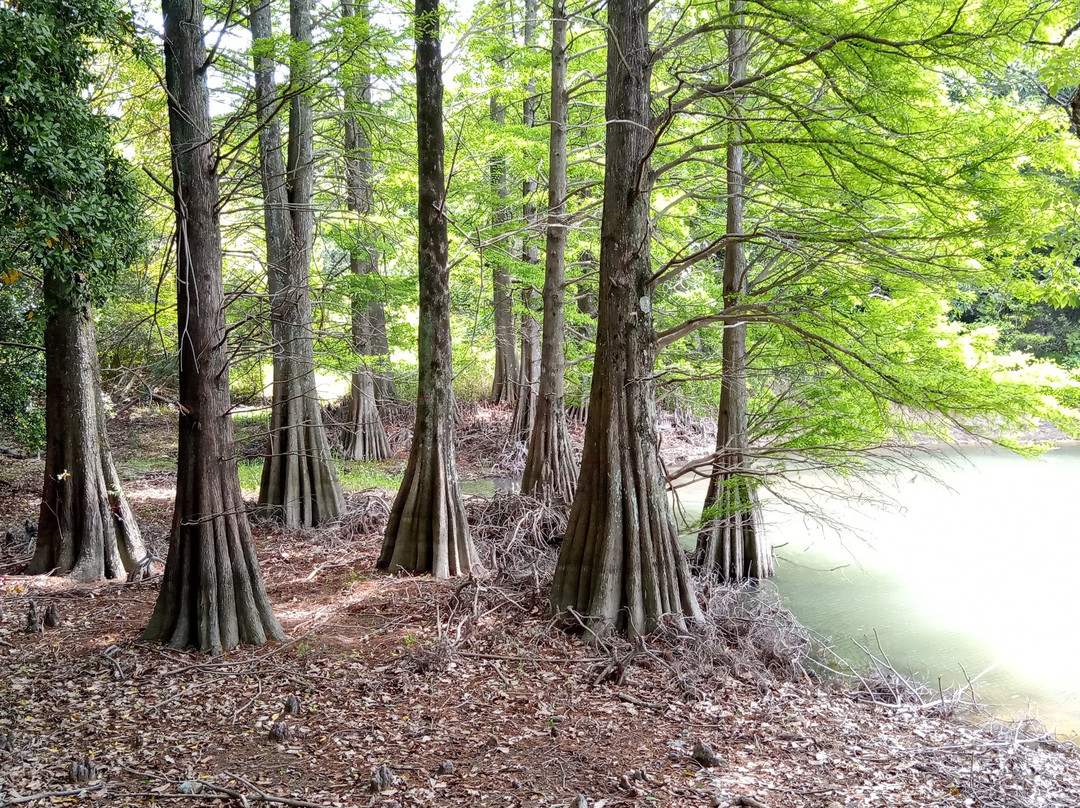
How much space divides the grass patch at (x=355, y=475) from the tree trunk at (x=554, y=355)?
Answer: 3.52m

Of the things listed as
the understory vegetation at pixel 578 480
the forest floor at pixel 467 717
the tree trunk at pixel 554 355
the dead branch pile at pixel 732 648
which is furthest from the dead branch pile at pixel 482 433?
the forest floor at pixel 467 717

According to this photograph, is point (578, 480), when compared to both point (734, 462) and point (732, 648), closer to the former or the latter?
point (732, 648)

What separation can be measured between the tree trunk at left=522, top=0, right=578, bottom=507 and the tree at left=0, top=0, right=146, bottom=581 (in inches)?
204

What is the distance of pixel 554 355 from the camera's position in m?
10.2

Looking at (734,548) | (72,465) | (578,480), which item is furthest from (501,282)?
(72,465)

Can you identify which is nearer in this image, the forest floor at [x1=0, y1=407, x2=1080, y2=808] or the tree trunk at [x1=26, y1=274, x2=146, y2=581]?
the forest floor at [x1=0, y1=407, x2=1080, y2=808]

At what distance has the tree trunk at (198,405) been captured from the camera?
5.26 metres

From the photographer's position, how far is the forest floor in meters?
3.95

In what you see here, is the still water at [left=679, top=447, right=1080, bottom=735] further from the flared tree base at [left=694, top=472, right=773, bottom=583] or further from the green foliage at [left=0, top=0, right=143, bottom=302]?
the green foliage at [left=0, top=0, right=143, bottom=302]

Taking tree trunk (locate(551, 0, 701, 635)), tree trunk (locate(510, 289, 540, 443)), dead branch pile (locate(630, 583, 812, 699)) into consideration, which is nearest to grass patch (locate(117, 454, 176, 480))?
tree trunk (locate(510, 289, 540, 443))

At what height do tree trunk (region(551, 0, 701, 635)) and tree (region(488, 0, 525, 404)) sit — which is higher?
tree (region(488, 0, 525, 404))

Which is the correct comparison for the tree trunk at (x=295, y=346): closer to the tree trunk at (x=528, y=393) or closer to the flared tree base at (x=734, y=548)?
the flared tree base at (x=734, y=548)

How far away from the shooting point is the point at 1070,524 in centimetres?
1283

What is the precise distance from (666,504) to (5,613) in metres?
5.57
